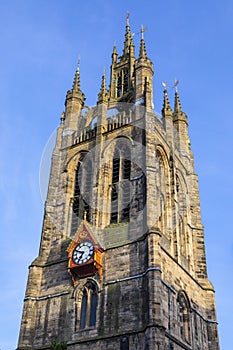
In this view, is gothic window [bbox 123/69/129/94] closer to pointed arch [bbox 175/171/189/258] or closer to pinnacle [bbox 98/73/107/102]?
pinnacle [bbox 98/73/107/102]

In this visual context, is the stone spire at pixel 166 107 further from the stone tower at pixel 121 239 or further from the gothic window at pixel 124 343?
the gothic window at pixel 124 343

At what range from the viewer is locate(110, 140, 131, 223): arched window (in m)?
30.9

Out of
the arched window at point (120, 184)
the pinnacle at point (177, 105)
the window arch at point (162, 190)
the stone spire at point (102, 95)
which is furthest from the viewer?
the pinnacle at point (177, 105)

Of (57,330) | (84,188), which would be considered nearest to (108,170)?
(84,188)

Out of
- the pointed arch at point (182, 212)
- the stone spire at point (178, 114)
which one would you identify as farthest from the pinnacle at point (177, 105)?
the pointed arch at point (182, 212)

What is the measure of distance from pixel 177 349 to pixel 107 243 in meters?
7.00

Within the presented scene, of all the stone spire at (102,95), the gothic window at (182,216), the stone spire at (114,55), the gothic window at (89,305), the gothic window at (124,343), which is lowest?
the gothic window at (124,343)

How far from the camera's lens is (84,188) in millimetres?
33688

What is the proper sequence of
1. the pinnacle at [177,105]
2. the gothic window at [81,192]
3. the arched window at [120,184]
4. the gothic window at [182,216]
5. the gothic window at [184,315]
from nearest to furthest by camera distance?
the gothic window at [184,315], the arched window at [120,184], the gothic window at [81,192], the gothic window at [182,216], the pinnacle at [177,105]

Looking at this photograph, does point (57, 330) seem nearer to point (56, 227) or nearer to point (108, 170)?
point (56, 227)

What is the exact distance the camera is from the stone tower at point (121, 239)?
25500mm

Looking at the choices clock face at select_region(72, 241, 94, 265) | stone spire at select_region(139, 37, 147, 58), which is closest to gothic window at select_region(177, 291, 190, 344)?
clock face at select_region(72, 241, 94, 265)

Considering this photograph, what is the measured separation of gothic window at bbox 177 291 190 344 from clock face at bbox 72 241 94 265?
17.1 feet

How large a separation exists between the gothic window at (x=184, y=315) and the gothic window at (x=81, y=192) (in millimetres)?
7408
